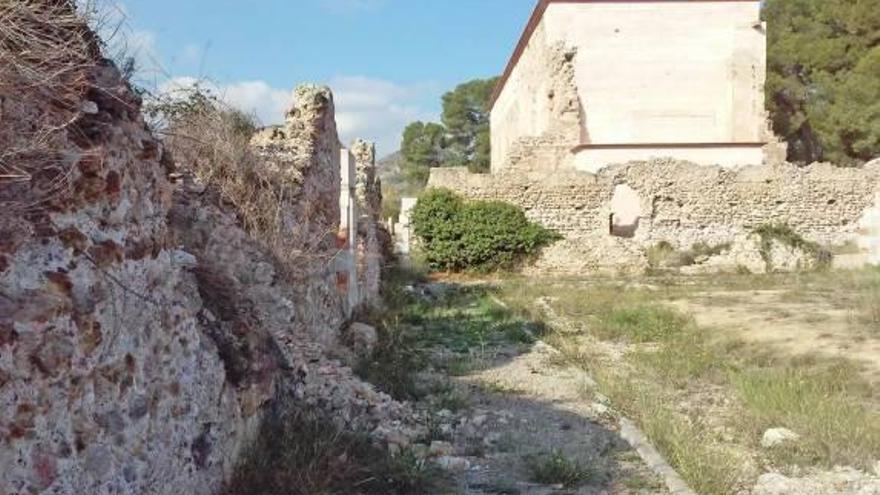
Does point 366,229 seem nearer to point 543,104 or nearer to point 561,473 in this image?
point 561,473

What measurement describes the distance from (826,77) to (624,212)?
15.6 meters

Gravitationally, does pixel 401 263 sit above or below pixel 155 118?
below

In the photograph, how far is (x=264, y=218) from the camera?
7.92 meters

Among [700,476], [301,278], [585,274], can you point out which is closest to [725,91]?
[585,274]

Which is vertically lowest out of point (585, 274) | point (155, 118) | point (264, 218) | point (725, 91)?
point (585, 274)

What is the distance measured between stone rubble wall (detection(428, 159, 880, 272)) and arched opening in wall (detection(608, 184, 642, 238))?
0.23 metres

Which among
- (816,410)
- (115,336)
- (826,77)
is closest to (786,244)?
(826,77)

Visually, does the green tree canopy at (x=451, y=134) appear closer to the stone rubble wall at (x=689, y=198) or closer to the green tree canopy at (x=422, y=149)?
the green tree canopy at (x=422, y=149)

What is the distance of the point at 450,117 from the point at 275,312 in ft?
181

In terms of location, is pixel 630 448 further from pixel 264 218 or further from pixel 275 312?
pixel 264 218

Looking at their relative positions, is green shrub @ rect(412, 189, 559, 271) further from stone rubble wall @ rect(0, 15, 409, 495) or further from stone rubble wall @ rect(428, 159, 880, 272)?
stone rubble wall @ rect(0, 15, 409, 495)

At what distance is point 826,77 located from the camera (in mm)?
36750

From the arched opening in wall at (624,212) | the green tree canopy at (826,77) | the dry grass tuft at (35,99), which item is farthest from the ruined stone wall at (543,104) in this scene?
the dry grass tuft at (35,99)

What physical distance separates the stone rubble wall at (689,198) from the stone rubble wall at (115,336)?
20.1 meters
